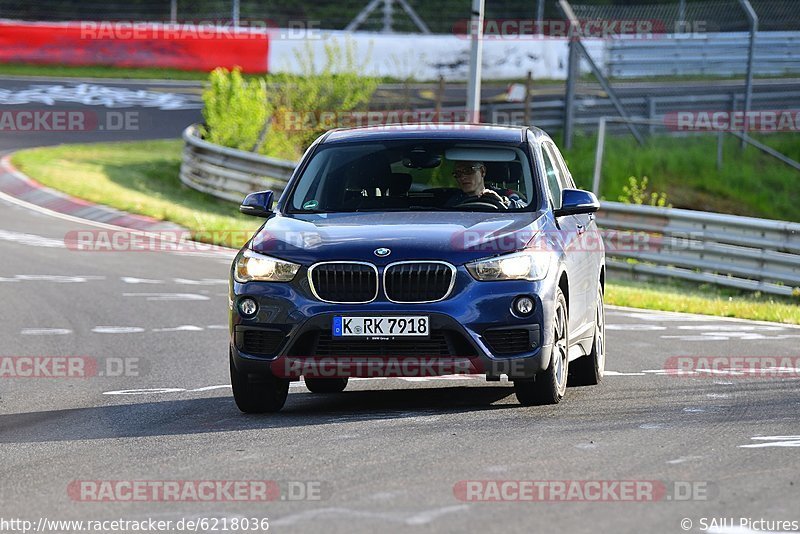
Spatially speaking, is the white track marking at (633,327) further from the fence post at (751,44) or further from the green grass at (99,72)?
the green grass at (99,72)

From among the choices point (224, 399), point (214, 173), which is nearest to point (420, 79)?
point (214, 173)

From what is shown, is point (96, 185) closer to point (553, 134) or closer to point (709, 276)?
point (553, 134)

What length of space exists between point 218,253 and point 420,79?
1942 cm

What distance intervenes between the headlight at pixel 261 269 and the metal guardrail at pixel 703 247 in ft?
35.5

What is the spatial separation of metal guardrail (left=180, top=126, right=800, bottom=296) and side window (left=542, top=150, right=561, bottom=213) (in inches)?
341

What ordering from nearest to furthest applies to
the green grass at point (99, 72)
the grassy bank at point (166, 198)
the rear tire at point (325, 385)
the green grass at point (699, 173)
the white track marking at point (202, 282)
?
the rear tire at point (325, 385) < the grassy bank at point (166, 198) < the white track marking at point (202, 282) < the green grass at point (699, 173) < the green grass at point (99, 72)

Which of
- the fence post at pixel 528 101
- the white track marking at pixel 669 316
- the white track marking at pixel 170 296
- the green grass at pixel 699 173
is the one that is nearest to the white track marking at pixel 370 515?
the white track marking at pixel 669 316

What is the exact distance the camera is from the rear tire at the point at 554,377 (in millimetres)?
9031

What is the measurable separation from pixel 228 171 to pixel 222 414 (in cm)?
1790

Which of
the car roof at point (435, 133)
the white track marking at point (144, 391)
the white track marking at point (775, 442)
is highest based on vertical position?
the car roof at point (435, 133)

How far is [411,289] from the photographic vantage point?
867cm

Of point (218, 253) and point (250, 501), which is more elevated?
point (250, 501)

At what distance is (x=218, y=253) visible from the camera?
20562 millimetres

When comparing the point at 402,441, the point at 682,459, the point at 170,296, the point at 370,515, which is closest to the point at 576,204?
the point at 402,441
